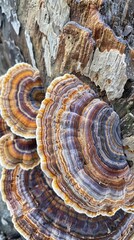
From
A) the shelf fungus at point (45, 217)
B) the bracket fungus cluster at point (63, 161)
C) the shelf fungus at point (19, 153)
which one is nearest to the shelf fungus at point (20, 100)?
the bracket fungus cluster at point (63, 161)

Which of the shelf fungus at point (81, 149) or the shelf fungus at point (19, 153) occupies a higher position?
the shelf fungus at point (81, 149)

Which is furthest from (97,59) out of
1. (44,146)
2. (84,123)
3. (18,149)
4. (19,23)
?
(19,23)

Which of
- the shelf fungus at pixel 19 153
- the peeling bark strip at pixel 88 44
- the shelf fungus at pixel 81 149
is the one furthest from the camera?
the shelf fungus at pixel 19 153

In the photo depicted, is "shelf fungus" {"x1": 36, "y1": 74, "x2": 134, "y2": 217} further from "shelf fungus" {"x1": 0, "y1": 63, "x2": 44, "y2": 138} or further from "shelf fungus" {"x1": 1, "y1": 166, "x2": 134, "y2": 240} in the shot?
"shelf fungus" {"x1": 1, "y1": 166, "x2": 134, "y2": 240}

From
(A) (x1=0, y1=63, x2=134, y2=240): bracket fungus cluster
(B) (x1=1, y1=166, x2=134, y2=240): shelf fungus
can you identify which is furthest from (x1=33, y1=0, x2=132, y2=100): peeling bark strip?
(B) (x1=1, y1=166, x2=134, y2=240): shelf fungus

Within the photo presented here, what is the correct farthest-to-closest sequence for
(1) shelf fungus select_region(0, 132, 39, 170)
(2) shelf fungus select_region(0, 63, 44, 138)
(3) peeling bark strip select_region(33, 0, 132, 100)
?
1. (1) shelf fungus select_region(0, 132, 39, 170)
2. (2) shelf fungus select_region(0, 63, 44, 138)
3. (3) peeling bark strip select_region(33, 0, 132, 100)

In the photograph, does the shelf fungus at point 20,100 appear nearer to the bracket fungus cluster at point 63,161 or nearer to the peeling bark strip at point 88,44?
the bracket fungus cluster at point 63,161

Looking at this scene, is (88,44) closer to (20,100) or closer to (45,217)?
(20,100)
